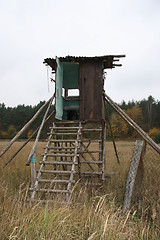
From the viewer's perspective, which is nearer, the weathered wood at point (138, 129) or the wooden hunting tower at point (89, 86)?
the weathered wood at point (138, 129)

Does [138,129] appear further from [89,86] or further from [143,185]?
[89,86]

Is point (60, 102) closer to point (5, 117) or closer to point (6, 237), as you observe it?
point (6, 237)

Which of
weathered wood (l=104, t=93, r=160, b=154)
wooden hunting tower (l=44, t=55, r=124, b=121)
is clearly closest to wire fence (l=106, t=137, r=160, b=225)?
weathered wood (l=104, t=93, r=160, b=154)

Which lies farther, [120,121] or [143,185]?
[120,121]

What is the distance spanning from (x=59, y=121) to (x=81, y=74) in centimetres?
194

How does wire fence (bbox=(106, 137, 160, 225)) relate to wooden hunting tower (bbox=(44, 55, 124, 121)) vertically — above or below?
below

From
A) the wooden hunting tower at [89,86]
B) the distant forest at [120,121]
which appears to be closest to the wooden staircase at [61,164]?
the wooden hunting tower at [89,86]

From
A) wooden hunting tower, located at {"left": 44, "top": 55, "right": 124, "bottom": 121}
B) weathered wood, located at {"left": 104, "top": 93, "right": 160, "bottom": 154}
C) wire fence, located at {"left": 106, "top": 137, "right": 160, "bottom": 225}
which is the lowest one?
wire fence, located at {"left": 106, "top": 137, "right": 160, "bottom": 225}

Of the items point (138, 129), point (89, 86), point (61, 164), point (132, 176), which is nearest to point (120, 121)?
point (89, 86)

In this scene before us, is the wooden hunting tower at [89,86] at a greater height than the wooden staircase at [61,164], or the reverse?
the wooden hunting tower at [89,86]

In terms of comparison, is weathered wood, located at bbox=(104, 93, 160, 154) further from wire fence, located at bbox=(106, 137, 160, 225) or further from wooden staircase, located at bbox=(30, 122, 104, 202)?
wooden staircase, located at bbox=(30, 122, 104, 202)

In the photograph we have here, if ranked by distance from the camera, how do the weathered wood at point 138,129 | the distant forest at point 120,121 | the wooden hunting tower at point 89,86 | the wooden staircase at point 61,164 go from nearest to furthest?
the wooden staircase at point 61,164, the weathered wood at point 138,129, the wooden hunting tower at point 89,86, the distant forest at point 120,121

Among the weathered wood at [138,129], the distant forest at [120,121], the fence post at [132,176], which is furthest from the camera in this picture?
the distant forest at [120,121]

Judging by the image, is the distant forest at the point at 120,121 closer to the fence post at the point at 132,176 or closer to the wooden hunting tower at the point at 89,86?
the wooden hunting tower at the point at 89,86
